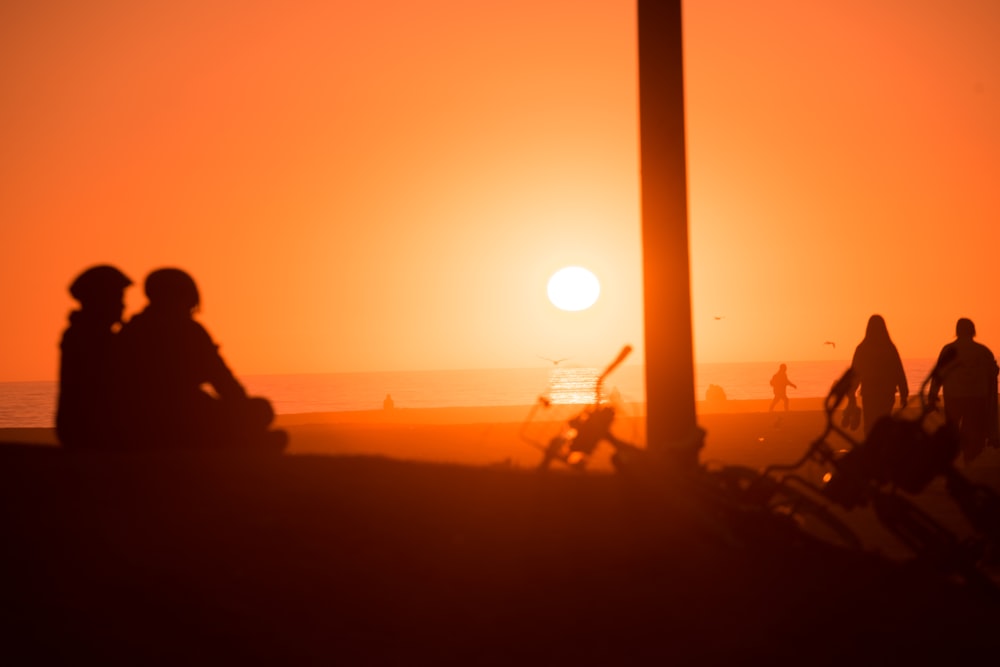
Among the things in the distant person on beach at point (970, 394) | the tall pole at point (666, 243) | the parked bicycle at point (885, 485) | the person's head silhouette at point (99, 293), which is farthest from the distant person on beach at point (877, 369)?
the person's head silhouette at point (99, 293)

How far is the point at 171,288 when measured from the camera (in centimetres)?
796

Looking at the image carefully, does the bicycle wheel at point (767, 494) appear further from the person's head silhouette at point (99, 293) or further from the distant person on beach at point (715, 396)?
the distant person on beach at point (715, 396)

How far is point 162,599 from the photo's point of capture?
227 inches

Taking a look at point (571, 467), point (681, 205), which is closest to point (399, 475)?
point (571, 467)

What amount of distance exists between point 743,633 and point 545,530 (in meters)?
1.12

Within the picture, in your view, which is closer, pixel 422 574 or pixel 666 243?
pixel 422 574

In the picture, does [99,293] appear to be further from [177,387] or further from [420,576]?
[420,576]

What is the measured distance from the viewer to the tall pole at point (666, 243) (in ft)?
28.5

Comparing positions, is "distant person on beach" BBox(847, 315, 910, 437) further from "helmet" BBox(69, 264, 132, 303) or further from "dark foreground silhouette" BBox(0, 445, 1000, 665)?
"helmet" BBox(69, 264, 132, 303)

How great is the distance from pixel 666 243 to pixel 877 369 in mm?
8387

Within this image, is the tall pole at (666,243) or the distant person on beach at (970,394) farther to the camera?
the distant person on beach at (970,394)

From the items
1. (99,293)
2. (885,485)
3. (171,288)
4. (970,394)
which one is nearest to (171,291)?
(171,288)

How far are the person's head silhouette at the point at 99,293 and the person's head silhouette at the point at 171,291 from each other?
230mm

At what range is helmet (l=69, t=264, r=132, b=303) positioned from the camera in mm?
8047
